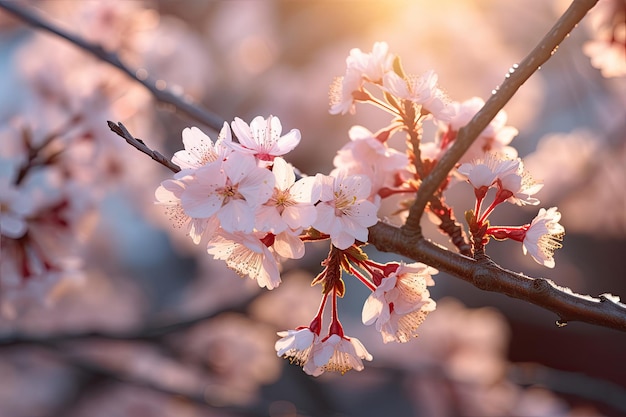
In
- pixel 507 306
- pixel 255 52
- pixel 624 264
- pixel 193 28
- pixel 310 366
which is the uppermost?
pixel 193 28

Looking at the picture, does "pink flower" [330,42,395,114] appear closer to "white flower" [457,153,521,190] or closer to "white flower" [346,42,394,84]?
"white flower" [346,42,394,84]

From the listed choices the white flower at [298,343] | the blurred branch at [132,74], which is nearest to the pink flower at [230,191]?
the white flower at [298,343]

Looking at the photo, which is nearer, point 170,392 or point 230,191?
point 230,191

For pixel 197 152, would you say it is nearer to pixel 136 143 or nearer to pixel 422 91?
pixel 136 143

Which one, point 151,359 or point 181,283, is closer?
point 151,359

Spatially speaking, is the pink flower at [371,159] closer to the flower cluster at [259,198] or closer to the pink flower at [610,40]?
the flower cluster at [259,198]

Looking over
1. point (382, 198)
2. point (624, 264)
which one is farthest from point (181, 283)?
point (382, 198)

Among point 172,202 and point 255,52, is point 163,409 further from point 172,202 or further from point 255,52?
point 172,202

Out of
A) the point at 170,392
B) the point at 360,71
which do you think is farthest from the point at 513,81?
the point at 170,392
